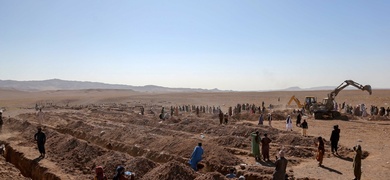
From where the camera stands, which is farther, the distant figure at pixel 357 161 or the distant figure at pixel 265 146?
the distant figure at pixel 265 146

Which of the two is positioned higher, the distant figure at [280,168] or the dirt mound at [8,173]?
the distant figure at [280,168]

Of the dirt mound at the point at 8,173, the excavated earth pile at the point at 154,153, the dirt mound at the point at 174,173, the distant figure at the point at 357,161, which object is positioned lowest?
the dirt mound at the point at 8,173

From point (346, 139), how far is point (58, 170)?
14368mm

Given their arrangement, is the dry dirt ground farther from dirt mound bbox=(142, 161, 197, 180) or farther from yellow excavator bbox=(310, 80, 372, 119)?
yellow excavator bbox=(310, 80, 372, 119)

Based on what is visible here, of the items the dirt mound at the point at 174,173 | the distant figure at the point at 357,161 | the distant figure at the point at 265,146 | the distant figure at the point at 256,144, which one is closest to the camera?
the dirt mound at the point at 174,173

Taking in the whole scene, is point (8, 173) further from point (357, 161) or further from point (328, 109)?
point (328, 109)

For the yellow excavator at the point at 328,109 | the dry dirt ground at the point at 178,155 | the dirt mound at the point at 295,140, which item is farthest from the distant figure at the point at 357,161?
the yellow excavator at the point at 328,109

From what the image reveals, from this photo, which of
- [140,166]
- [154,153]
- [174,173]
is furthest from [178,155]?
[174,173]

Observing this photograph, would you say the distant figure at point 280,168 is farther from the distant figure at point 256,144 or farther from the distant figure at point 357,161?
the distant figure at point 256,144

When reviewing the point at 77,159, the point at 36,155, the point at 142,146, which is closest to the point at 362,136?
the point at 142,146

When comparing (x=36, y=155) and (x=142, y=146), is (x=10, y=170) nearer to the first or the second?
(x=36, y=155)

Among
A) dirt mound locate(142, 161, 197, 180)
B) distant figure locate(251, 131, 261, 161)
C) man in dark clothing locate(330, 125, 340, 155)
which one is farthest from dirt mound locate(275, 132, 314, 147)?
dirt mound locate(142, 161, 197, 180)

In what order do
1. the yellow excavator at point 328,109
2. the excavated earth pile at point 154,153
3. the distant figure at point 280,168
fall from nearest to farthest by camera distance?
the distant figure at point 280,168
the excavated earth pile at point 154,153
the yellow excavator at point 328,109

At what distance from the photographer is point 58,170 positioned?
12398 millimetres
